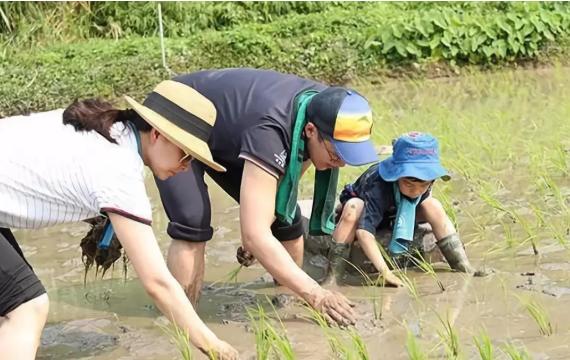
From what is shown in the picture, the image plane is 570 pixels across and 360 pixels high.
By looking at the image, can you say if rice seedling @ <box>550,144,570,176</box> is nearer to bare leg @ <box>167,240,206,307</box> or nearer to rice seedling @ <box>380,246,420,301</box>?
rice seedling @ <box>380,246,420,301</box>

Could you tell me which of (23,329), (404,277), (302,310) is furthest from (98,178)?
(404,277)

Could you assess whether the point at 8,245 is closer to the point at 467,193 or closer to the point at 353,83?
the point at 467,193

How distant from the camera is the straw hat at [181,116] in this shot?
248cm

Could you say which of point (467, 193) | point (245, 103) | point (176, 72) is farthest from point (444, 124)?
point (176, 72)

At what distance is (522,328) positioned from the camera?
3.08 m

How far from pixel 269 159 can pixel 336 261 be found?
0.90 meters

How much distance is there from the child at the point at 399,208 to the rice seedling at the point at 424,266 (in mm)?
63

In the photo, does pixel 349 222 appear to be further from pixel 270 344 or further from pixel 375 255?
pixel 270 344

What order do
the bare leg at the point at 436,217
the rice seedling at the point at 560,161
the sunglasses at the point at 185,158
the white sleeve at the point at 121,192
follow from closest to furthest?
1. the white sleeve at the point at 121,192
2. the sunglasses at the point at 185,158
3. the bare leg at the point at 436,217
4. the rice seedling at the point at 560,161

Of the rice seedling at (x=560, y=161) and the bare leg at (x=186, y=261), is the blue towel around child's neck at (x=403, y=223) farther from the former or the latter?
the rice seedling at (x=560, y=161)

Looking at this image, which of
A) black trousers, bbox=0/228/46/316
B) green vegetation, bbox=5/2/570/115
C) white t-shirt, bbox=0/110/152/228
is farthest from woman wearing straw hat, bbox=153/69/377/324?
green vegetation, bbox=5/2/570/115

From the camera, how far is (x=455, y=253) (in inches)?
149

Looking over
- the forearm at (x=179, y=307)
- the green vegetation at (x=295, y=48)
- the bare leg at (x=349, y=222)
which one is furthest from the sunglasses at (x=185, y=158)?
the green vegetation at (x=295, y=48)

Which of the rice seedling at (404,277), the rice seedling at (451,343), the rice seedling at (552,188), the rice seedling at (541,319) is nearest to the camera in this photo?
the rice seedling at (451,343)
